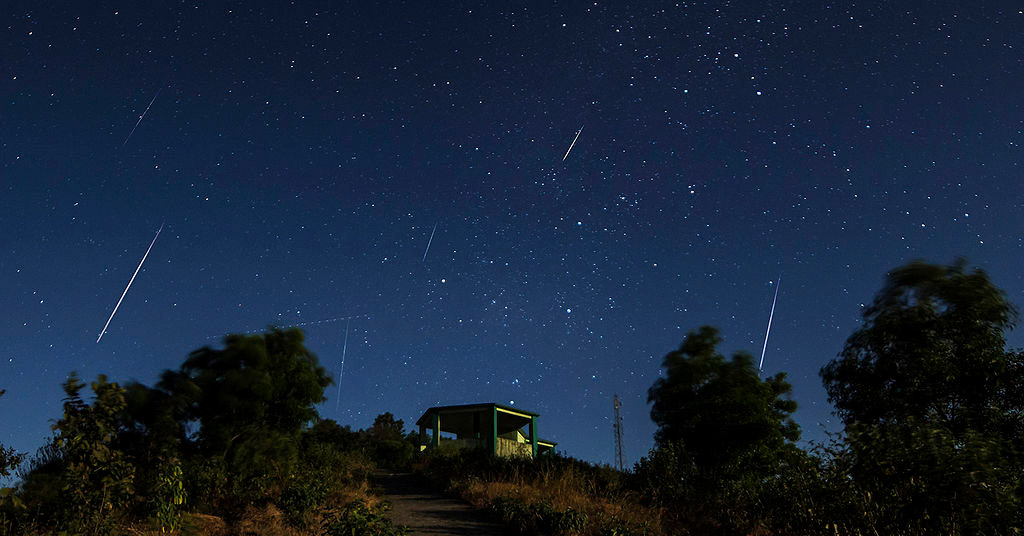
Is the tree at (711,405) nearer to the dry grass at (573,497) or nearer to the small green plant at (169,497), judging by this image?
the dry grass at (573,497)

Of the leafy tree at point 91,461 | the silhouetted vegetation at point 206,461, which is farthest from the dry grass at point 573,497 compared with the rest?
the leafy tree at point 91,461

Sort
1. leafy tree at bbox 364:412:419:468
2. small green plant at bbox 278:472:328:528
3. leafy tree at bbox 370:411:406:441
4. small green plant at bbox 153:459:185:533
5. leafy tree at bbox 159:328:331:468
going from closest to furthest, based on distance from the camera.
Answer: small green plant at bbox 153:459:185:533 < small green plant at bbox 278:472:328:528 < leafy tree at bbox 159:328:331:468 < leafy tree at bbox 364:412:419:468 < leafy tree at bbox 370:411:406:441

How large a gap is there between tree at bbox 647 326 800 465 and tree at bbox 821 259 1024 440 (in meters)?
3.05

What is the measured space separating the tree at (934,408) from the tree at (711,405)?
311cm

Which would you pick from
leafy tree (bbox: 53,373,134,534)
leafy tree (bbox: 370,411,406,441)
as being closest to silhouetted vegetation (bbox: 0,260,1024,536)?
leafy tree (bbox: 53,373,134,534)

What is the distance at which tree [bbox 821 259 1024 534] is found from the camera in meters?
7.04

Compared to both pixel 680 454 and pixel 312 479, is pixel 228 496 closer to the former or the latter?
pixel 312 479

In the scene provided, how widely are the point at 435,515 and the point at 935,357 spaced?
16.7 metres

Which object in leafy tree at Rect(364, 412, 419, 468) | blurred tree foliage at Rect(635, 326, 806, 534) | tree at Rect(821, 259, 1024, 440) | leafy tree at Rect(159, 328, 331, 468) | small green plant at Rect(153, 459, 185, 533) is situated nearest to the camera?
small green plant at Rect(153, 459, 185, 533)

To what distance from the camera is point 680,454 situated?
16109mm

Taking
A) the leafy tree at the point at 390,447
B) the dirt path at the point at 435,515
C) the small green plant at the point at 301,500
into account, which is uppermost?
the leafy tree at the point at 390,447

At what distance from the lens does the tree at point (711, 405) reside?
2170 centimetres

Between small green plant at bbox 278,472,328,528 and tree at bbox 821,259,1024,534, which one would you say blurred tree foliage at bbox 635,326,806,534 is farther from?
small green plant at bbox 278,472,328,528

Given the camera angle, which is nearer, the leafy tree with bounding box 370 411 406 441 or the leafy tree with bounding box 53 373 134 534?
the leafy tree with bounding box 53 373 134 534
